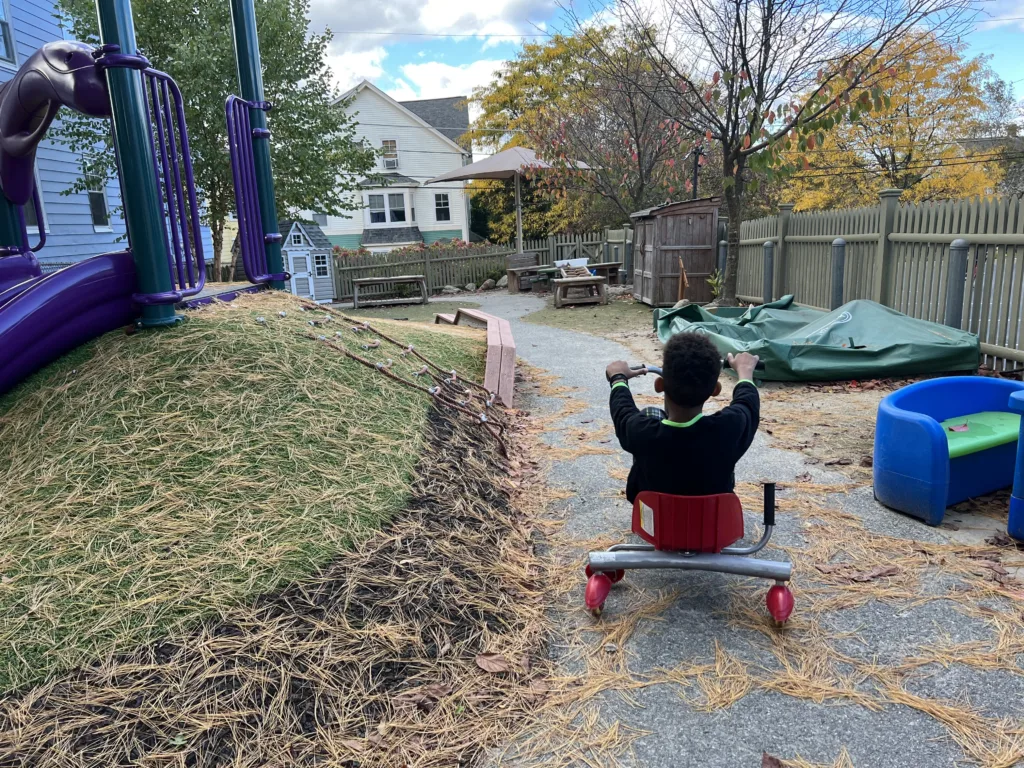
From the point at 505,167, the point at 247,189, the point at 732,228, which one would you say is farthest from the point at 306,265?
the point at 247,189

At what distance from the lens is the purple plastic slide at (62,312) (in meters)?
3.09

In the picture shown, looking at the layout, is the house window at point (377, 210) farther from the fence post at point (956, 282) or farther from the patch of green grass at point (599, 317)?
the fence post at point (956, 282)

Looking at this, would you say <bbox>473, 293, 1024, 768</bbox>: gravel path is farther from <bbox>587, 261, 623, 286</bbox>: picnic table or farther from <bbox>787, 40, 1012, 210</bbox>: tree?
<bbox>787, 40, 1012, 210</bbox>: tree

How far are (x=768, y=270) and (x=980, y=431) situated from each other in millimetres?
7232

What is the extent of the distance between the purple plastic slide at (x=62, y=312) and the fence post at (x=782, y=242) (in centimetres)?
907

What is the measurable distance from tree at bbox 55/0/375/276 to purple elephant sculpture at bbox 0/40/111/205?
27.7 ft

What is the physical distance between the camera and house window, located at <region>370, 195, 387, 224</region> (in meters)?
34.2

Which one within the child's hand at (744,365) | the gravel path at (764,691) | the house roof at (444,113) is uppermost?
the house roof at (444,113)

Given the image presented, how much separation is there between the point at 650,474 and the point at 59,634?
197 centimetres

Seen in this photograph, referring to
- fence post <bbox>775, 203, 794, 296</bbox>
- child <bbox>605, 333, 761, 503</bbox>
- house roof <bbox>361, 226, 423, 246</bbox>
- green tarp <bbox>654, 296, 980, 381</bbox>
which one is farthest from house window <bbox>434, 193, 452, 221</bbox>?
child <bbox>605, 333, 761, 503</bbox>

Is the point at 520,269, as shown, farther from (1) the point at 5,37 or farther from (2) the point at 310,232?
(1) the point at 5,37

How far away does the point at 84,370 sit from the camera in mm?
3152

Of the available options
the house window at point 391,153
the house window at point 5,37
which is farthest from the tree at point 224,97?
the house window at point 391,153

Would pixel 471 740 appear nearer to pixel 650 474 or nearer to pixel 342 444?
pixel 650 474
